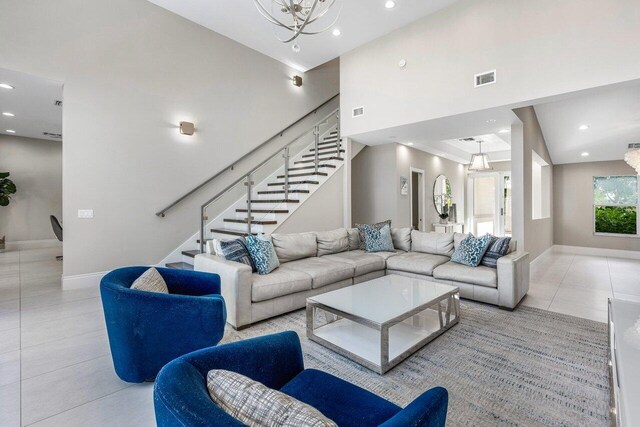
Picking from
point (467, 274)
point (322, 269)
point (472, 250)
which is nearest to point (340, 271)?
point (322, 269)

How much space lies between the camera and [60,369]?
2.31 m

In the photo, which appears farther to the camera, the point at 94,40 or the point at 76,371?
the point at 94,40

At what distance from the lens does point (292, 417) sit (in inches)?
30.3

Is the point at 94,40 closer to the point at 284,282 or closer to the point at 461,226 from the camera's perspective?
the point at 284,282

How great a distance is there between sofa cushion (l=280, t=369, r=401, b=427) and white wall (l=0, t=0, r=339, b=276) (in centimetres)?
464

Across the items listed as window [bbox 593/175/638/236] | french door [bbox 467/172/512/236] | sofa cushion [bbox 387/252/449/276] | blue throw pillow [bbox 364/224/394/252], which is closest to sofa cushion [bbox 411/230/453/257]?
sofa cushion [bbox 387/252/449/276]

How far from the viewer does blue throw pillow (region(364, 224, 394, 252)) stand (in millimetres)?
4965

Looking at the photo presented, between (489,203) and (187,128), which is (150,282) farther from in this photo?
(489,203)

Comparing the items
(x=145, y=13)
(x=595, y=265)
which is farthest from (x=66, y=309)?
(x=595, y=265)

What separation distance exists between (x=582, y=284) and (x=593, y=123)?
3.11 m

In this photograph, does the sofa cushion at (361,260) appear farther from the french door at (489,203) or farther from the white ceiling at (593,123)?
the french door at (489,203)

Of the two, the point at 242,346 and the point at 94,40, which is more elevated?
the point at 94,40

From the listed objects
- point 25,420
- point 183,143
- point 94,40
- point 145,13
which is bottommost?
point 25,420

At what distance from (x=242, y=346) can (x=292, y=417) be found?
1.69 ft
